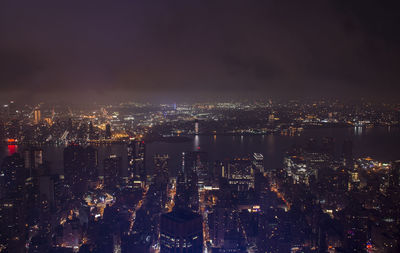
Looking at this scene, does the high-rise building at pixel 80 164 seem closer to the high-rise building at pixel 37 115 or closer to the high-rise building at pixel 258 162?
the high-rise building at pixel 37 115

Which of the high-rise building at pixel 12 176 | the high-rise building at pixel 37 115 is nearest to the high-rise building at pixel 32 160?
the high-rise building at pixel 12 176

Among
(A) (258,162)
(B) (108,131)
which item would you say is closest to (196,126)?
(A) (258,162)

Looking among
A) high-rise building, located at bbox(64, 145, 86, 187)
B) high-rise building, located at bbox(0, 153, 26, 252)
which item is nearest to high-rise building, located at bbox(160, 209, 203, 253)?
high-rise building, located at bbox(0, 153, 26, 252)

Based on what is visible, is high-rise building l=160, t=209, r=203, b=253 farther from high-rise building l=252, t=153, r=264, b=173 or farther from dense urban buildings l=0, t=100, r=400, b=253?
high-rise building l=252, t=153, r=264, b=173

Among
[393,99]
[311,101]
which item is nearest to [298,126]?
[311,101]

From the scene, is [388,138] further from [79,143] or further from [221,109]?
[79,143]

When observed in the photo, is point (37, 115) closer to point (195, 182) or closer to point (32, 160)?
point (32, 160)

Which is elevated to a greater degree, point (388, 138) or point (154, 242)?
point (388, 138)
